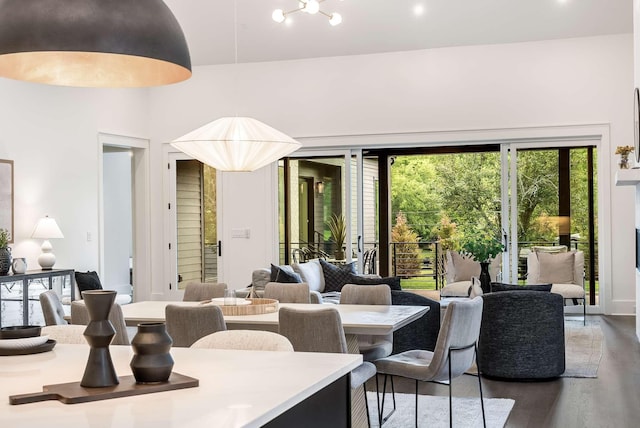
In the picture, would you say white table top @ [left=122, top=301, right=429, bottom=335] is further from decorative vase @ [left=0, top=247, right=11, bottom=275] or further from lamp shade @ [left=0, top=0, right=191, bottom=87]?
decorative vase @ [left=0, top=247, right=11, bottom=275]

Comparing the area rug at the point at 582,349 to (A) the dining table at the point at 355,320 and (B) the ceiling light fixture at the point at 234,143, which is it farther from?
(B) the ceiling light fixture at the point at 234,143

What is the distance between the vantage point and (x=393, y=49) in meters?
10.5

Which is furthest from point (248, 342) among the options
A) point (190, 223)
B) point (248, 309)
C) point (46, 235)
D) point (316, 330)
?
point (190, 223)

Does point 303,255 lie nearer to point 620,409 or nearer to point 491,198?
point 491,198

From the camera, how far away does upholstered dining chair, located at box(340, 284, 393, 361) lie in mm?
5086

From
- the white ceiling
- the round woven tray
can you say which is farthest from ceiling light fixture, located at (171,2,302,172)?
the white ceiling

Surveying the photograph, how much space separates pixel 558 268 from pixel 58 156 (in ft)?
20.1

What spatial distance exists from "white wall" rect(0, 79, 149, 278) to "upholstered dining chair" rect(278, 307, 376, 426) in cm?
562

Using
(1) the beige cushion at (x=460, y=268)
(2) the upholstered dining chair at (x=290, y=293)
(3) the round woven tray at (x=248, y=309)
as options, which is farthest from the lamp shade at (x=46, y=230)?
(1) the beige cushion at (x=460, y=268)

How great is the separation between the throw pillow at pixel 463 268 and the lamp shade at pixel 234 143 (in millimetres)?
5551

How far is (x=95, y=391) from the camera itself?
208 cm

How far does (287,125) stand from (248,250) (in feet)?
6.00

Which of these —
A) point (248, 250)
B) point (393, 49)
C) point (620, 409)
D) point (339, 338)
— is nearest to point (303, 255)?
point (248, 250)

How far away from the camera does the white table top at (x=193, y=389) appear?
183 centimetres
